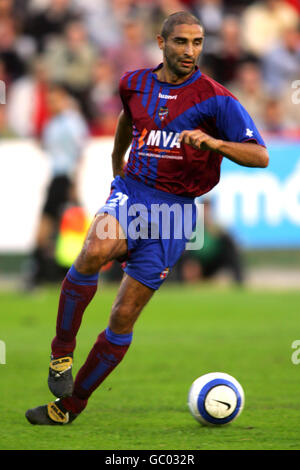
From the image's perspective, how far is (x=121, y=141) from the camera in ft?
19.8

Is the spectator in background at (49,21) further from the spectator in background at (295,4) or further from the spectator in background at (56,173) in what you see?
the spectator in background at (295,4)

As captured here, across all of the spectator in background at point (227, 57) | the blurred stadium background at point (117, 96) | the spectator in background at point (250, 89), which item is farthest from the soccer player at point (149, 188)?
the spectator in background at point (227, 57)

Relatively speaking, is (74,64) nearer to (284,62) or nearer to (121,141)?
(284,62)

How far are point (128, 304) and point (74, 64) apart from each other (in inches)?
383

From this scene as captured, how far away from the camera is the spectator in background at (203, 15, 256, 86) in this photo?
15.0 metres

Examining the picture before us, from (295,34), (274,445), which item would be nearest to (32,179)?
(295,34)

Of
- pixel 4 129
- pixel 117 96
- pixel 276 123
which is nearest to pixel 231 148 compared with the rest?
pixel 4 129

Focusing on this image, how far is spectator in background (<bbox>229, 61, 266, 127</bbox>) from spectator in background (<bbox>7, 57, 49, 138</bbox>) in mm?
2819

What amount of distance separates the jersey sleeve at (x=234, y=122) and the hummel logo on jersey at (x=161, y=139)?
0.27 metres

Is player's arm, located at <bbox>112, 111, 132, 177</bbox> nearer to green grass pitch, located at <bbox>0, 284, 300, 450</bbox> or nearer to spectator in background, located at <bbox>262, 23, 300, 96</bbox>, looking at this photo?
green grass pitch, located at <bbox>0, 284, 300, 450</bbox>

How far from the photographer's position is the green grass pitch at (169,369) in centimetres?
511

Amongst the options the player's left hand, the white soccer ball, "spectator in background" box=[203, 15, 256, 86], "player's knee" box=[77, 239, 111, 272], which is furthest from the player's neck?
"spectator in background" box=[203, 15, 256, 86]

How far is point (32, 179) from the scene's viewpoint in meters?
13.2

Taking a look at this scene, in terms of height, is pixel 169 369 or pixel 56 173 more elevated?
pixel 56 173
